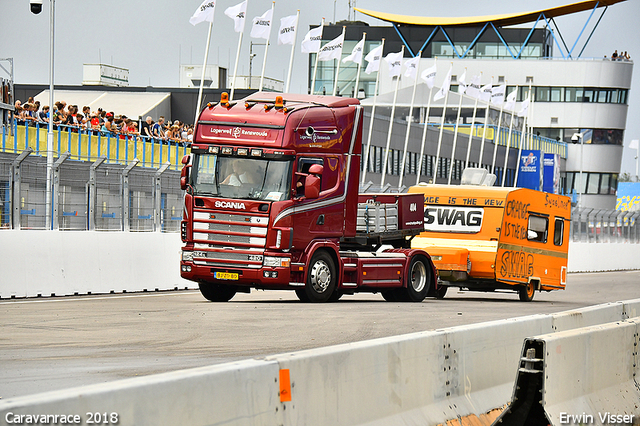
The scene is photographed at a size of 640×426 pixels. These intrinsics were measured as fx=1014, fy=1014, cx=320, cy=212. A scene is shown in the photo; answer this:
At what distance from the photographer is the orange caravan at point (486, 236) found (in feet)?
74.4

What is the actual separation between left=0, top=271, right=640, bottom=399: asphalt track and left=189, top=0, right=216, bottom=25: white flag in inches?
608

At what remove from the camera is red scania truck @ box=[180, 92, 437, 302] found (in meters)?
17.9

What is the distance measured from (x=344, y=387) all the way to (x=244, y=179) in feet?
39.8

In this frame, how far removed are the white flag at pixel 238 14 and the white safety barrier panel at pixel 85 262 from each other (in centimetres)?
1420

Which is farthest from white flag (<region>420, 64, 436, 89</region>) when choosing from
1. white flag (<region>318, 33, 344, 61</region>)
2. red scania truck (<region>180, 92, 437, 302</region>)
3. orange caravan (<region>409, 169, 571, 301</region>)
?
red scania truck (<region>180, 92, 437, 302</region>)

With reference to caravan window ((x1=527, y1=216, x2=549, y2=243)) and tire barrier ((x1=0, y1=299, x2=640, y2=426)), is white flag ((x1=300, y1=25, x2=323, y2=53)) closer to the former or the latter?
caravan window ((x1=527, y1=216, x2=549, y2=243))

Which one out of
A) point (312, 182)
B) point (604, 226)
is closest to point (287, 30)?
point (604, 226)

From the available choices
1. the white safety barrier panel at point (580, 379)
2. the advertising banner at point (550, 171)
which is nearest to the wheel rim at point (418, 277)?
the white safety barrier panel at point (580, 379)

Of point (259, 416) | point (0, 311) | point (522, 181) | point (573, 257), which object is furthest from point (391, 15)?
point (259, 416)

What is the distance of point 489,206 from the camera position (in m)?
22.9

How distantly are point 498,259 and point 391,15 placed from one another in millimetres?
76135

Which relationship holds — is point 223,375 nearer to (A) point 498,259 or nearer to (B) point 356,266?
(B) point 356,266

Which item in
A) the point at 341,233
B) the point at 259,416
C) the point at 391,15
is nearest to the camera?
the point at 259,416

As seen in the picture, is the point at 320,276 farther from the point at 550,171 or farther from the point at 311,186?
the point at 550,171
